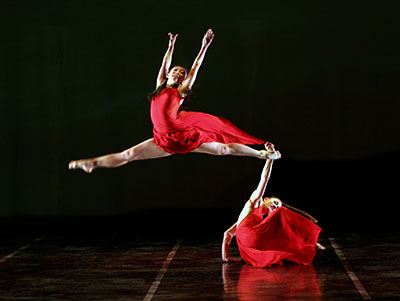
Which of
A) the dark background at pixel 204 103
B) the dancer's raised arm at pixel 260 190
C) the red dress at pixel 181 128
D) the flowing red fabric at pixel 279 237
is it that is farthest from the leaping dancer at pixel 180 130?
the dark background at pixel 204 103

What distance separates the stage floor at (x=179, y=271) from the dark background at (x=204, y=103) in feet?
2.96

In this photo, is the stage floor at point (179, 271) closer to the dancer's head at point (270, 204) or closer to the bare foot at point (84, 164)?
the dancer's head at point (270, 204)

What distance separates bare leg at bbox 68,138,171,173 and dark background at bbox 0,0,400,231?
138 inches

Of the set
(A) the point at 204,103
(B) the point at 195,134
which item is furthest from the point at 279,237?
(A) the point at 204,103

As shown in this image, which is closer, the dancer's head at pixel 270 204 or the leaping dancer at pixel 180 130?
the leaping dancer at pixel 180 130

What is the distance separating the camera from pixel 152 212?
9461 millimetres

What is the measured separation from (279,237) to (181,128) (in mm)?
1550

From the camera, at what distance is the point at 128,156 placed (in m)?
5.72

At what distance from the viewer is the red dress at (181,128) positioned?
541 cm

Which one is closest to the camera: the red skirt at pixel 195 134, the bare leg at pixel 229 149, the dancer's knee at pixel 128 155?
the red skirt at pixel 195 134

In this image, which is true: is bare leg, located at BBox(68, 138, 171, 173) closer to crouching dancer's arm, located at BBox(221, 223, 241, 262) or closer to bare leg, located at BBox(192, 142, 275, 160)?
bare leg, located at BBox(192, 142, 275, 160)

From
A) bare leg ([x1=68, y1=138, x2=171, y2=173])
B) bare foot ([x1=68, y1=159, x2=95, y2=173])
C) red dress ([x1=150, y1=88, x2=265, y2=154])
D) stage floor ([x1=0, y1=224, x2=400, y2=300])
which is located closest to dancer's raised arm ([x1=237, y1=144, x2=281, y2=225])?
stage floor ([x1=0, y1=224, x2=400, y2=300])

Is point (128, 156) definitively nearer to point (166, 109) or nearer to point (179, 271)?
point (166, 109)

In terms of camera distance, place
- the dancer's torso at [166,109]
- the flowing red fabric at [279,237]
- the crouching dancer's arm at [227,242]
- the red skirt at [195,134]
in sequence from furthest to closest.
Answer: the crouching dancer's arm at [227,242] → the flowing red fabric at [279,237] → the red skirt at [195,134] → the dancer's torso at [166,109]
